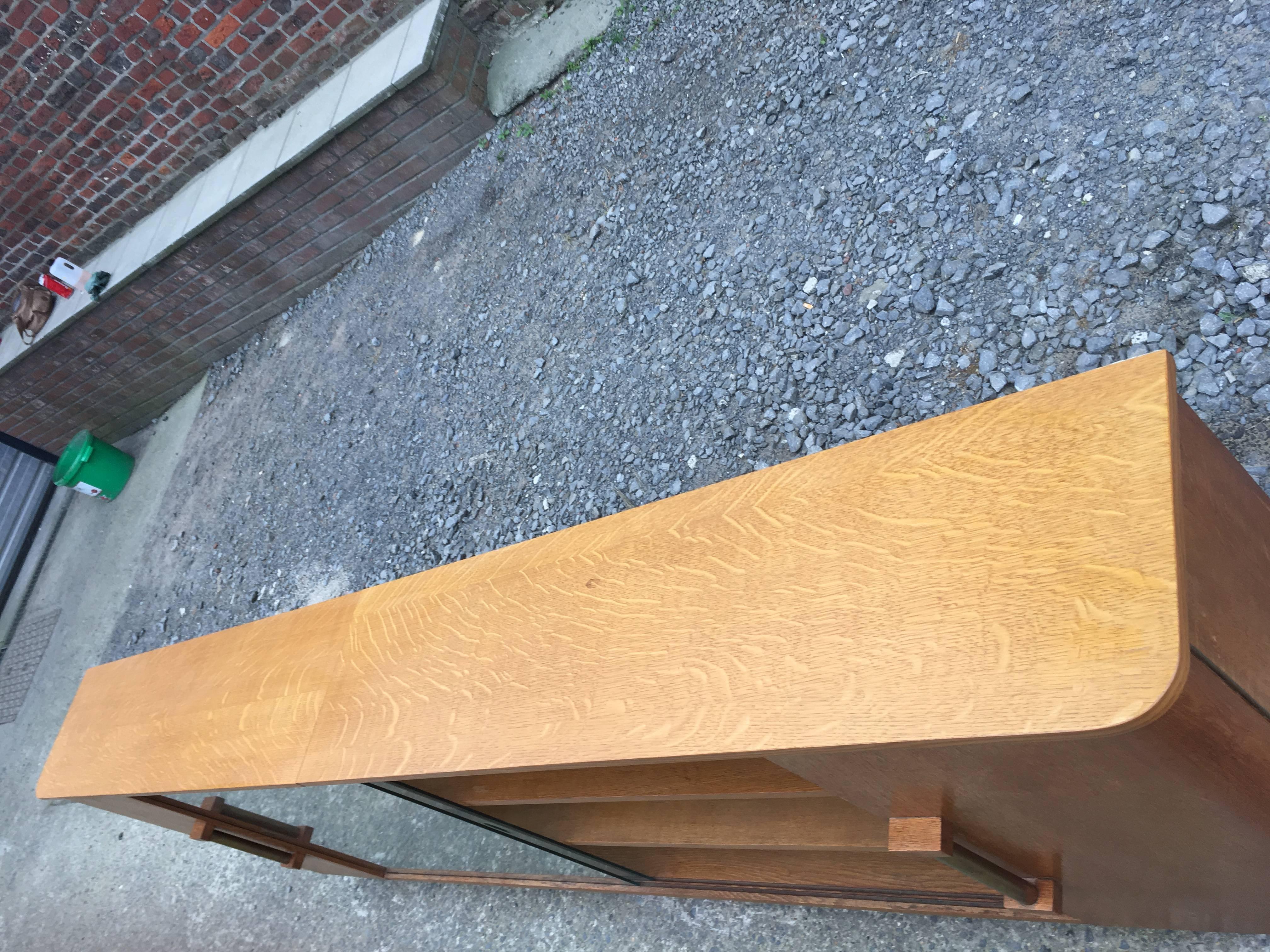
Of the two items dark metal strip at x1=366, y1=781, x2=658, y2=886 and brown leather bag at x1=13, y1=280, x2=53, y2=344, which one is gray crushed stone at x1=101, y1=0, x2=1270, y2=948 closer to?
dark metal strip at x1=366, y1=781, x2=658, y2=886

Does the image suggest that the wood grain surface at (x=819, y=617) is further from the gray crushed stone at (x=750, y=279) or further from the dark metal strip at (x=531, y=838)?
the gray crushed stone at (x=750, y=279)

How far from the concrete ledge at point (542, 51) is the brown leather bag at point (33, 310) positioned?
2.77m

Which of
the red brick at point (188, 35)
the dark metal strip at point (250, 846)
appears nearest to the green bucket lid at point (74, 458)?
the red brick at point (188, 35)

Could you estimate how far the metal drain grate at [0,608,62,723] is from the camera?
4336 mm

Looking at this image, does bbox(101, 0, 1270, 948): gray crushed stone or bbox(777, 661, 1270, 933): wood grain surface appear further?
bbox(101, 0, 1270, 948): gray crushed stone

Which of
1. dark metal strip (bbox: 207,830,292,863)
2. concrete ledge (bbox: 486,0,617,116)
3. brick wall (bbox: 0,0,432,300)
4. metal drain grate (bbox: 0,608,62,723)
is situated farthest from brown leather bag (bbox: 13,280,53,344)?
dark metal strip (bbox: 207,830,292,863)

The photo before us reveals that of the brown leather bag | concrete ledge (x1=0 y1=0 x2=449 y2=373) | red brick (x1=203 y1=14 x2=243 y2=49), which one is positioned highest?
red brick (x1=203 y1=14 x2=243 y2=49)

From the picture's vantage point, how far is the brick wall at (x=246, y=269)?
3.65m

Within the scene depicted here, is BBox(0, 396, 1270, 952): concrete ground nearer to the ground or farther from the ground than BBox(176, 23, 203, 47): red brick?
nearer to the ground

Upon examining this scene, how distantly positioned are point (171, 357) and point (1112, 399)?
4.80m

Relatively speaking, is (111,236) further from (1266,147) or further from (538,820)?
(1266,147)

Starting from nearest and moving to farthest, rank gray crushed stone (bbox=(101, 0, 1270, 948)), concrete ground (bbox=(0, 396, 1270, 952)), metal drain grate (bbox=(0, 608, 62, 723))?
concrete ground (bbox=(0, 396, 1270, 952)) < gray crushed stone (bbox=(101, 0, 1270, 948)) < metal drain grate (bbox=(0, 608, 62, 723))

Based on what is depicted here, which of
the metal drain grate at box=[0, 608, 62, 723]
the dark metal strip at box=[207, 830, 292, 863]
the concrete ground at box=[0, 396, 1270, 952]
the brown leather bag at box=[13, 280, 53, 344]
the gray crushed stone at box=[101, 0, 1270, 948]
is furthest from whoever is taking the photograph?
the brown leather bag at box=[13, 280, 53, 344]

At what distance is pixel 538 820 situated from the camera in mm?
Result: 1941
